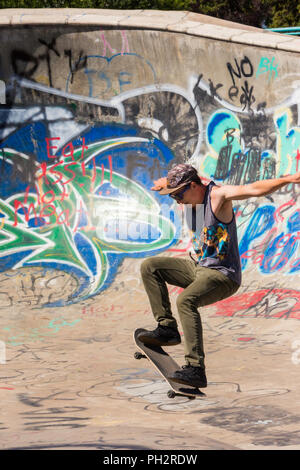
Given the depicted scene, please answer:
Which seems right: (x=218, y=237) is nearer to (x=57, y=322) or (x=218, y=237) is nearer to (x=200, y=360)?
(x=200, y=360)

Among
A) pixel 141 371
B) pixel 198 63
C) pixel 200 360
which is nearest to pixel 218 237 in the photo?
pixel 200 360

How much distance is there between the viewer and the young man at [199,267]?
17.7 feet

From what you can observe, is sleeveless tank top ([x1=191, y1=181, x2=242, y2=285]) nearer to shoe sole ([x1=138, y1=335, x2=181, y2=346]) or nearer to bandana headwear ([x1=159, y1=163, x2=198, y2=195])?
bandana headwear ([x1=159, y1=163, x2=198, y2=195])

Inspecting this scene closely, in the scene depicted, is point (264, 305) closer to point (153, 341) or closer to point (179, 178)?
point (153, 341)

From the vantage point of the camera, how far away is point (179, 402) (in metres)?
6.51

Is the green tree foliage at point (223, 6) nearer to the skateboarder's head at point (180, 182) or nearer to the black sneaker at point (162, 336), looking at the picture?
the skateboarder's head at point (180, 182)

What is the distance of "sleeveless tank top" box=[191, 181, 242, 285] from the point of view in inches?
213

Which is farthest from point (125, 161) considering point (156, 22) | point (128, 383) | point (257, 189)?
point (257, 189)

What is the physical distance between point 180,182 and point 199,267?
0.71m

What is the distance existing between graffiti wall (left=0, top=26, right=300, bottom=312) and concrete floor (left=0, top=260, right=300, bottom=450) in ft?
2.85

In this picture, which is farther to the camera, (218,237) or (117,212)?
(117,212)

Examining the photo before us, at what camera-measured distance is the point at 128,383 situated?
23.7 feet

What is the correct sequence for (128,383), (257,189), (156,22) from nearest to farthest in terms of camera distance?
(257,189) → (128,383) → (156,22)

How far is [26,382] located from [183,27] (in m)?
6.57
